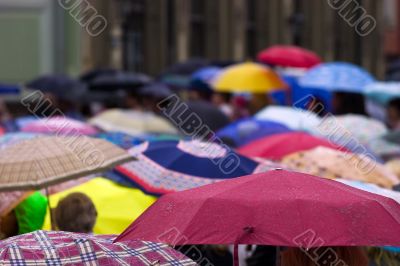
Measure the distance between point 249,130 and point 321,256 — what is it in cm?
561

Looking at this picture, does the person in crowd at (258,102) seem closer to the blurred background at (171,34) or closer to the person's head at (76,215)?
the person's head at (76,215)

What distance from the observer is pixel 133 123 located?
13523 mm

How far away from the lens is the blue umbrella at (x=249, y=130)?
35.8ft

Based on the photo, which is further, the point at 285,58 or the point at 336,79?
the point at 285,58

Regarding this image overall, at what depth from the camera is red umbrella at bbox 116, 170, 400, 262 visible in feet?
16.4

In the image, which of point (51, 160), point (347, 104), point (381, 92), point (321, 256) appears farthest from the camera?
point (381, 92)

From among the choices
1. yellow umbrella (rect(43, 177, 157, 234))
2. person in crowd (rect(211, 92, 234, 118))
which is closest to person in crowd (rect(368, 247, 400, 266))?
yellow umbrella (rect(43, 177, 157, 234))

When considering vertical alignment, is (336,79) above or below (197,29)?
above

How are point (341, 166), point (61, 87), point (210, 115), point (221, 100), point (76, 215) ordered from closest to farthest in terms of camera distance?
point (76, 215), point (341, 166), point (210, 115), point (61, 87), point (221, 100)

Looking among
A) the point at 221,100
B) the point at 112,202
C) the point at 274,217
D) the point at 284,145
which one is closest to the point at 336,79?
the point at 221,100

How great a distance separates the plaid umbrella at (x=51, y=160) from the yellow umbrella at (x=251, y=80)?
22.1 feet

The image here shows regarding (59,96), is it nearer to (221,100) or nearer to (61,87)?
(61,87)

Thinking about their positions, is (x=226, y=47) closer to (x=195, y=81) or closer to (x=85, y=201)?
(x=195, y=81)

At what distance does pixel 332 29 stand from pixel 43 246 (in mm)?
35650
